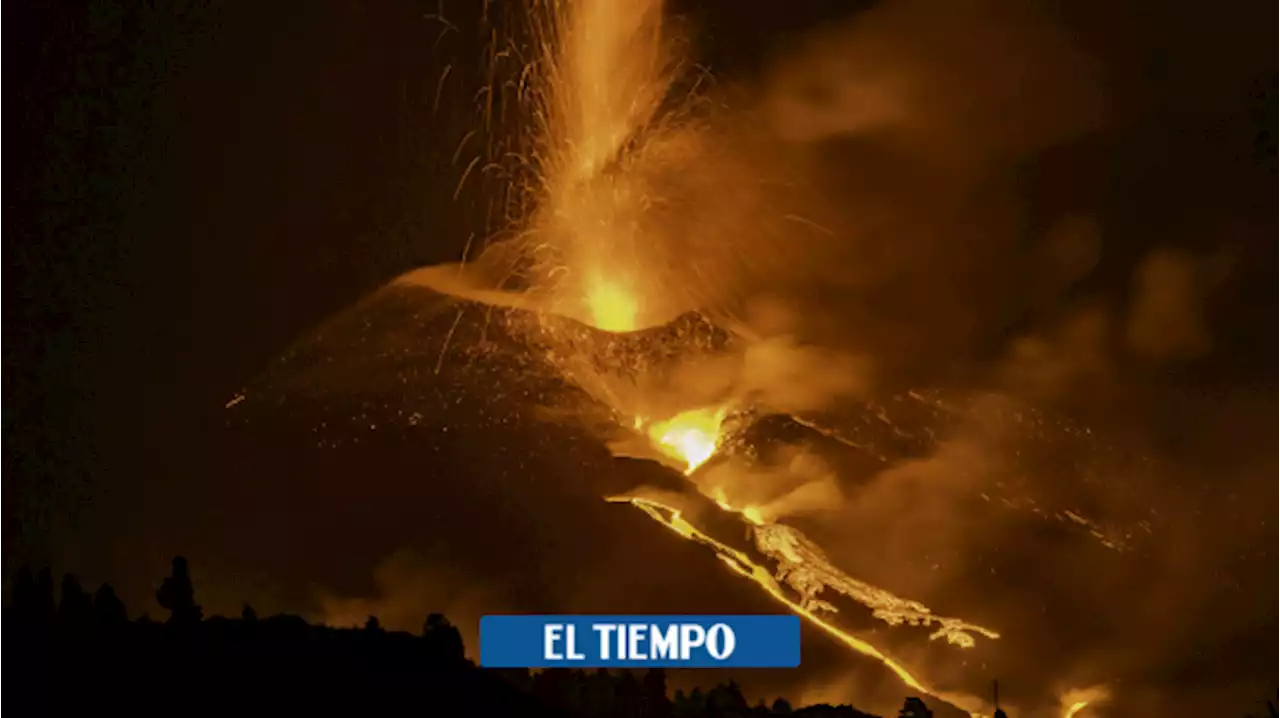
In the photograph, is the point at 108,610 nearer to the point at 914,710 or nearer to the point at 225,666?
the point at 225,666

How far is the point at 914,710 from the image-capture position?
161 feet

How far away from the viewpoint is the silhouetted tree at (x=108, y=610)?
115ft

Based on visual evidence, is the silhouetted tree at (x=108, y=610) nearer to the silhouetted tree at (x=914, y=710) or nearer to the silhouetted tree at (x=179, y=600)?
the silhouetted tree at (x=179, y=600)

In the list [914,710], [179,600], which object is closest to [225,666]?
[179,600]

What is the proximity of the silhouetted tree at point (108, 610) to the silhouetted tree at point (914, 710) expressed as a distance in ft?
71.0

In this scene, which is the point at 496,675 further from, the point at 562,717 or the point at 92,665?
the point at 92,665

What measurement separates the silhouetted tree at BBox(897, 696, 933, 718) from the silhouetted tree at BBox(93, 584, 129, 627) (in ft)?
71.0

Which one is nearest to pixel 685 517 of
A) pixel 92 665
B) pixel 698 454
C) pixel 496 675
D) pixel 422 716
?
pixel 698 454

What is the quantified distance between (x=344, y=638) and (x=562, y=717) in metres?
4.75

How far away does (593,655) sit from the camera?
3588cm

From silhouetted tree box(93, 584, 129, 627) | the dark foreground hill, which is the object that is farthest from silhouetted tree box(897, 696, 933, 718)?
silhouetted tree box(93, 584, 129, 627)

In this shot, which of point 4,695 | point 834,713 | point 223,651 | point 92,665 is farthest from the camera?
point 834,713

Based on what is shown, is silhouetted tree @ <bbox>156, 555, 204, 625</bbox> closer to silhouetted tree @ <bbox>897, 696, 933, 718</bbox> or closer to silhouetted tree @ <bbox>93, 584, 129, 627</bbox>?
silhouetted tree @ <bbox>93, 584, 129, 627</bbox>

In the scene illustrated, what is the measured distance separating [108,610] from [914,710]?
22.2 m
